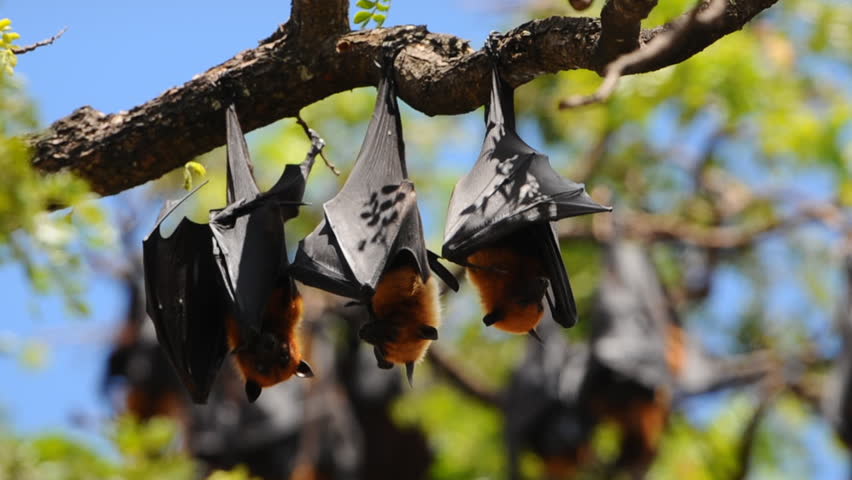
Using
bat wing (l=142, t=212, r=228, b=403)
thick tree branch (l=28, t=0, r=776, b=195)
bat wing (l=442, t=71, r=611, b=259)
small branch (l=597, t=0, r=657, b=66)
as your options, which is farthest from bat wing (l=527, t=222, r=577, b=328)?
bat wing (l=142, t=212, r=228, b=403)

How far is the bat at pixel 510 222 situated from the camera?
3.88 metres

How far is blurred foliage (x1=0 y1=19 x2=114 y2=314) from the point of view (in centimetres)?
316

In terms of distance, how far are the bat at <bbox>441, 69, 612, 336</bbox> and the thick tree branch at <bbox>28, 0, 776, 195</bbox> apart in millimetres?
145

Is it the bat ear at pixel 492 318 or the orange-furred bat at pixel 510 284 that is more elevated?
the orange-furred bat at pixel 510 284

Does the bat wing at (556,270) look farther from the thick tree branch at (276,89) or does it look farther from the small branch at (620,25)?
the small branch at (620,25)

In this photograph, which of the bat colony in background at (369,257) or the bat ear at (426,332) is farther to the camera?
the bat ear at (426,332)

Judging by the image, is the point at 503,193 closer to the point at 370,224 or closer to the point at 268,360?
the point at 370,224

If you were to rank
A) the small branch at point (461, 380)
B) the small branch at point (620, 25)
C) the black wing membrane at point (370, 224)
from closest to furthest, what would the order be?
the small branch at point (620, 25) < the black wing membrane at point (370, 224) < the small branch at point (461, 380)

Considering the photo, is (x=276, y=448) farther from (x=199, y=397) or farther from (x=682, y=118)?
(x=199, y=397)

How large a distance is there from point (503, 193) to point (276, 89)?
99 centimetres

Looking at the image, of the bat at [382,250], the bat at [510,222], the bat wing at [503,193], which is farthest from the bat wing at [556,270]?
the bat at [382,250]

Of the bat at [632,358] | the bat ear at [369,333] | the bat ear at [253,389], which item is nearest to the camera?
the bat ear at [369,333]

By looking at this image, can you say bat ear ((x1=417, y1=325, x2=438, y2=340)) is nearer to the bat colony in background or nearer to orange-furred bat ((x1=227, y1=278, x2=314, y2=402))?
the bat colony in background

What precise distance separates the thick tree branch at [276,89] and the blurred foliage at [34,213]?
21.4 inches
